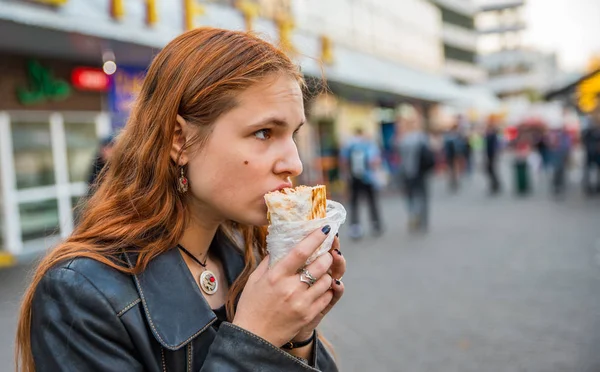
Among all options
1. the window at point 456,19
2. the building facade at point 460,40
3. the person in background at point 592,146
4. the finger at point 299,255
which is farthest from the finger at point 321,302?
the building facade at point 460,40

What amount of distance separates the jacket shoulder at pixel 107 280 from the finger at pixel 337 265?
558 mm

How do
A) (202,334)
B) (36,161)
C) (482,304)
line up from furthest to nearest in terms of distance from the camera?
1. (36,161)
2. (482,304)
3. (202,334)

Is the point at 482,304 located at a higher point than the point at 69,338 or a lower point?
lower

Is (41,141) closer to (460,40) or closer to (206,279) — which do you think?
(206,279)

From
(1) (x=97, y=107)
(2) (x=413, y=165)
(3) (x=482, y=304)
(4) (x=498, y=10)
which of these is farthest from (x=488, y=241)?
(4) (x=498, y=10)

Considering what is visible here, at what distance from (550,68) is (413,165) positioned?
93847 millimetres

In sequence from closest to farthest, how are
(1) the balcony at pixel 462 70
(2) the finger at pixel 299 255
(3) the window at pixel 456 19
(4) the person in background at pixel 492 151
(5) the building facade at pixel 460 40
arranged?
(2) the finger at pixel 299 255 < (4) the person in background at pixel 492 151 < (3) the window at pixel 456 19 < (5) the building facade at pixel 460 40 < (1) the balcony at pixel 462 70

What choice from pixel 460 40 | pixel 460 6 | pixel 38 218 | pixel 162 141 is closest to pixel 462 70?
pixel 460 40

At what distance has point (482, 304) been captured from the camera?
221 inches

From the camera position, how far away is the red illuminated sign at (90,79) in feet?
34.2

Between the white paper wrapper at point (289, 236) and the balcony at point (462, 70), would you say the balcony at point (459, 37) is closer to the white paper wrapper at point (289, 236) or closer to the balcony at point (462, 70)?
the balcony at point (462, 70)

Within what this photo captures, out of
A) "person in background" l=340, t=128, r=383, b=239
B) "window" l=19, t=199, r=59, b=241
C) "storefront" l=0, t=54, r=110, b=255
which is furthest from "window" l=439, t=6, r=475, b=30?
"window" l=19, t=199, r=59, b=241

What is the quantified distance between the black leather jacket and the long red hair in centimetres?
6

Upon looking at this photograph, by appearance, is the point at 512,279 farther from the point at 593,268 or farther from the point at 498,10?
the point at 498,10
